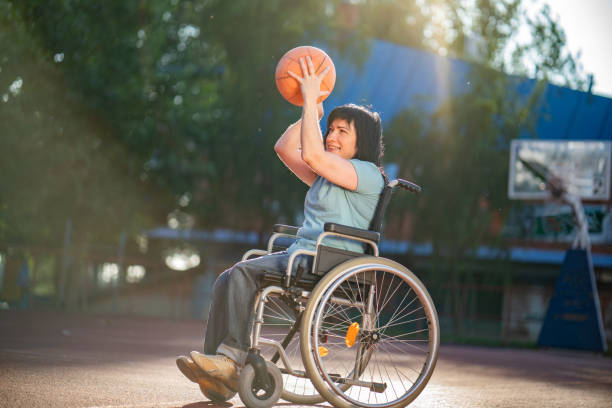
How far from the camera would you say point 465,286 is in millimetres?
17594

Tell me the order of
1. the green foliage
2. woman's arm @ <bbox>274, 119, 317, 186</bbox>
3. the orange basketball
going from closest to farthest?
the orange basketball, woman's arm @ <bbox>274, 119, 317, 186</bbox>, the green foliage

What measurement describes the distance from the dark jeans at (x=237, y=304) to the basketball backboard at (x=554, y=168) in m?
13.6

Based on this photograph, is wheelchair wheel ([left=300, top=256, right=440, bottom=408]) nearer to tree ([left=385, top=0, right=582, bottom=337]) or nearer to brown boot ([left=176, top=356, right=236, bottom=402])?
brown boot ([left=176, top=356, right=236, bottom=402])

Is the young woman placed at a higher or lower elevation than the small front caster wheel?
higher

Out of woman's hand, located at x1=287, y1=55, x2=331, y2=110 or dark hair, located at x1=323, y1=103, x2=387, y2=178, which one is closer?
woman's hand, located at x1=287, y1=55, x2=331, y2=110

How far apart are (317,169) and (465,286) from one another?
14613 mm

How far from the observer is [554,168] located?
16469 millimetres

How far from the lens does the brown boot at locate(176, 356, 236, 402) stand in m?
3.23

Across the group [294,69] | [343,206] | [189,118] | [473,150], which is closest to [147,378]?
[343,206]

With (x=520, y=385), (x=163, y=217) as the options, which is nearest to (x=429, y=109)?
(x=163, y=217)

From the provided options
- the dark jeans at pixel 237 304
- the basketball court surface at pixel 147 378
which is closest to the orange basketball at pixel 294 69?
the dark jeans at pixel 237 304

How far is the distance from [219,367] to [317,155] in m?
1.03

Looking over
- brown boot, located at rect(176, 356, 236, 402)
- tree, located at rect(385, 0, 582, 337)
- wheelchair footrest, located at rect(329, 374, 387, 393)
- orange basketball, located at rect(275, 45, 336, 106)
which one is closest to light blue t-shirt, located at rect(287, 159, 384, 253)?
orange basketball, located at rect(275, 45, 336, 106)

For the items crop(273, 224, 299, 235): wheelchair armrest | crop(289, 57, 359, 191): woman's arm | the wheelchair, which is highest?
crop(289, 57, 359, 191): woman's arm
